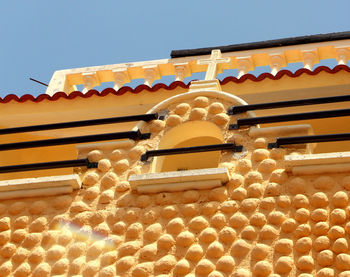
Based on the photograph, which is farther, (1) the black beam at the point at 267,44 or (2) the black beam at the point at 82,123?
(1) the black beam at the point at 267,44

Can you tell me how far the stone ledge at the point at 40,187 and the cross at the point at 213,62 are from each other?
2288mm

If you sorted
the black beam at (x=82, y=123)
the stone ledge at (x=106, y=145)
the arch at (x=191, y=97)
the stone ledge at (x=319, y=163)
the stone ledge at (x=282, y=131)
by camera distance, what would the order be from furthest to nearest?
1. the black beam at (x=82, y=123)
2. the arch at (x=191, y=97)
3. the stone ledge at (x=106, y=145)
4. the stone ledge at (x=282, y=131)
5. the stone ledge at (x=319, y=163)

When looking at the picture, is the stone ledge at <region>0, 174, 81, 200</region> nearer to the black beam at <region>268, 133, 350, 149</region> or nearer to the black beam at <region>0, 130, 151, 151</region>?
the black beam at <region>0, 130, 151, 151</region>

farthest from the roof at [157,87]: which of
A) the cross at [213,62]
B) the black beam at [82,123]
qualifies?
the black beam at [82,123]

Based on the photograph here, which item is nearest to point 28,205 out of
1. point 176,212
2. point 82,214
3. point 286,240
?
point 82,214

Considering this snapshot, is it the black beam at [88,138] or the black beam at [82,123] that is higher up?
the black beam at [82,123]

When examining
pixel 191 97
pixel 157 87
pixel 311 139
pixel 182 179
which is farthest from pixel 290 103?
pixel 157 87

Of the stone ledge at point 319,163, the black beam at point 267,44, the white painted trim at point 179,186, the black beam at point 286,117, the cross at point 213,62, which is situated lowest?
the white painted trim at point 179,186

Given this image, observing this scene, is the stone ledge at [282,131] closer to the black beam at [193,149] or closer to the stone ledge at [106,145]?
the black beam at [193,149]

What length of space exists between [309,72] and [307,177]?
205 cm

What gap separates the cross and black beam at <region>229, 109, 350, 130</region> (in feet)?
4.53

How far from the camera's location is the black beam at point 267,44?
10.9m

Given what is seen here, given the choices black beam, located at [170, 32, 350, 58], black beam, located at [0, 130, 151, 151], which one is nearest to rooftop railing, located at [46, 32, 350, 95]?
black beam, located at [170, 32, 350, 58]

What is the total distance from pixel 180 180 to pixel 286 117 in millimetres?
Result: 1263
